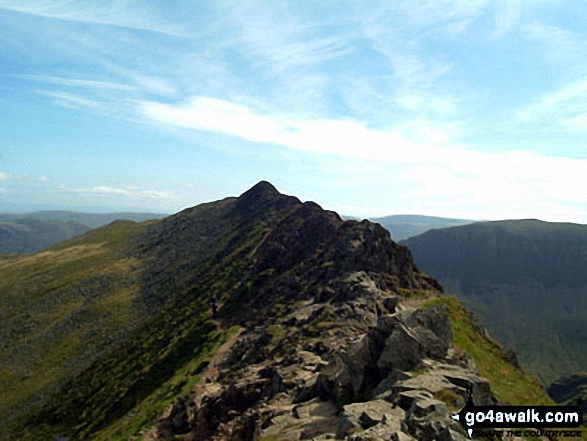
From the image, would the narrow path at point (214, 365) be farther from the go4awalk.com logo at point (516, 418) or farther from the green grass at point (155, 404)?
the go4awalk.com logo at point (516, 418)

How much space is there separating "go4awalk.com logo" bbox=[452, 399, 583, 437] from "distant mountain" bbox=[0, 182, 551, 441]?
44.4 inches

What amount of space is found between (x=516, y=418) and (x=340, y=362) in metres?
12.5

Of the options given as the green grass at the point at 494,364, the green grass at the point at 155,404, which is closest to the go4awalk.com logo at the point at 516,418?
the green grass at the point at 494,364

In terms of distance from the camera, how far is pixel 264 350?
43.3 meters

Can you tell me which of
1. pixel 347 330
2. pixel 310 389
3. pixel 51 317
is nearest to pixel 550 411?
pixel 310 389

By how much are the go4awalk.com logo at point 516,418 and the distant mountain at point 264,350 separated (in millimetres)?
1127

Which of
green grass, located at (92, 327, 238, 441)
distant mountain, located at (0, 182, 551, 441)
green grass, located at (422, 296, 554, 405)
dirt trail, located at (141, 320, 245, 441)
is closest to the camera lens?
distant mountain, located at (0, 182, 551, 441)

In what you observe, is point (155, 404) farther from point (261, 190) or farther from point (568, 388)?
point (568, 388)

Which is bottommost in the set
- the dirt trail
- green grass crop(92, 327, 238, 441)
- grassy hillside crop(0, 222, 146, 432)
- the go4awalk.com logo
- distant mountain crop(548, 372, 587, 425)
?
distant mountain crop(548, 372, 587, 425)

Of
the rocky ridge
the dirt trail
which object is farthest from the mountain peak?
the dirt trail

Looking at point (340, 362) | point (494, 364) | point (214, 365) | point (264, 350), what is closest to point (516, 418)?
point (340, 362)

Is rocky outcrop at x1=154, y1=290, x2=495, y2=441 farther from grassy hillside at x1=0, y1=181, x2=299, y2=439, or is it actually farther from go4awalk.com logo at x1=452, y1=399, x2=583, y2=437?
grassy hillside at x1=0, y1=181, x2=299, y2=439

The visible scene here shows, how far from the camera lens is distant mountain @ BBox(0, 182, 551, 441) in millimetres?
23547

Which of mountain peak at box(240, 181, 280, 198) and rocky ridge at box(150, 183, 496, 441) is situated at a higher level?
mountain peak at box(240, 181, 280, 198)
